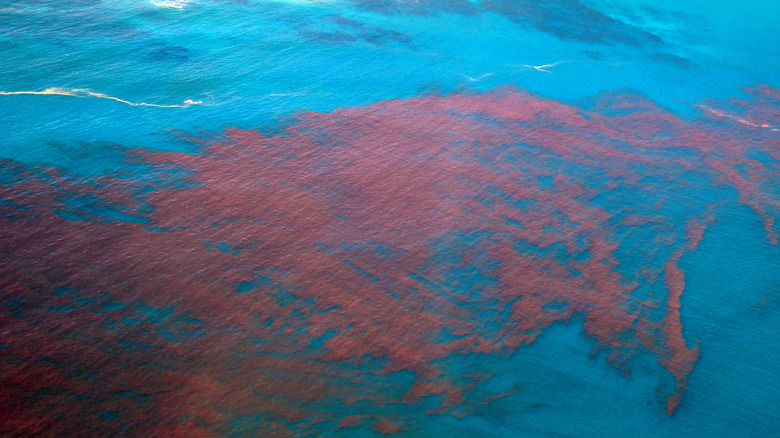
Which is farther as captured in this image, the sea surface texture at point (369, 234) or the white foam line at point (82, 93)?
the white foam line at point (82, 93)

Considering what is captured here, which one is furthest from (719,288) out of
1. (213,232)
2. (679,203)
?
(213,232)

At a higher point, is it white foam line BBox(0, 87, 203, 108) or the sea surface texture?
white foam line BBox(0, 87, 203, 108)

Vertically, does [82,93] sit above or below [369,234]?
above

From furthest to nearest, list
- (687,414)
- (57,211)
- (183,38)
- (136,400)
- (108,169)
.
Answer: (183,38)
(108,169)
(57,211)
(687,414)
(136,400)

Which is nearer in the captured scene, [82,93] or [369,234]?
[369,234]

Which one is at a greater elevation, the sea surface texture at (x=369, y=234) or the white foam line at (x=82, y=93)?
the white foam line at (x=82, y=93)

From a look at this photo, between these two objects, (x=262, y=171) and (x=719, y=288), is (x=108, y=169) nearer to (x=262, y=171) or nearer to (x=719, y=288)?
(x=262, y=171)

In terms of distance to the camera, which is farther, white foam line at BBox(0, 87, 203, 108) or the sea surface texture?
white foam line at BBox(0, 87, 203, 108)

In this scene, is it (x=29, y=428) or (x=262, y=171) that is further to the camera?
(x=262, y=171)
